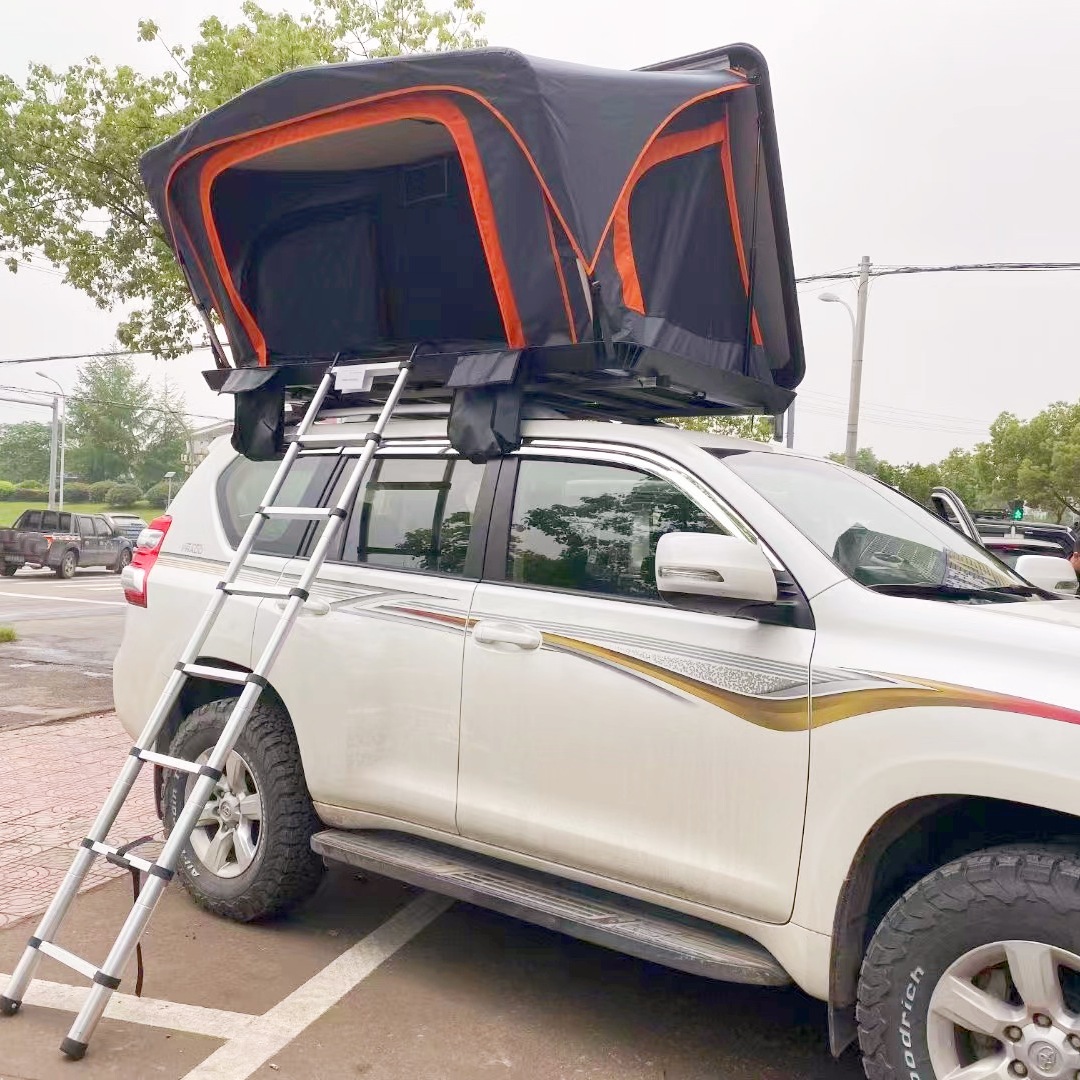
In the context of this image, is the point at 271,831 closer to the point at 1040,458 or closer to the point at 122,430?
the point at 1040,458

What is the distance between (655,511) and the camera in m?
3.44

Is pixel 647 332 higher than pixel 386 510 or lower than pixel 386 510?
higher

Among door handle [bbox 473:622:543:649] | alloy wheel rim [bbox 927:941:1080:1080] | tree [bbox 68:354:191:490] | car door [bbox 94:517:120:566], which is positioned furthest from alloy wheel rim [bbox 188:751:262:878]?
tree [bbox 68:354:191:490]

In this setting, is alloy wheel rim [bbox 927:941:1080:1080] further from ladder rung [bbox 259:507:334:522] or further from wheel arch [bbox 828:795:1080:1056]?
ladder rung [bbox 259:507:334:522]

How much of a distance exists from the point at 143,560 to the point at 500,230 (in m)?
2.21

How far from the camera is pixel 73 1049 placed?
3.16 m

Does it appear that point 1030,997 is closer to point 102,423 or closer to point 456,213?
point 456,213

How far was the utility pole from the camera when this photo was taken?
23.1m

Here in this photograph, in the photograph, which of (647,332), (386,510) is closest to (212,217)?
(386,510)

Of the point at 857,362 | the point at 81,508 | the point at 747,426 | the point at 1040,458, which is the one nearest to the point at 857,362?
the point at 857,362

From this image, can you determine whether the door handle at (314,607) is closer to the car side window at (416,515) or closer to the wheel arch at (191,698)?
the car side window at (416,515)

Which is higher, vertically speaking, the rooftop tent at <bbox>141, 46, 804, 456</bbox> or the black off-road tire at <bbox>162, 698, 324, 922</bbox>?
the rooftop tent at <bbox>141, 46, 804, 456</bbox>

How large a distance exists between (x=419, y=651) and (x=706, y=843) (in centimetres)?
121

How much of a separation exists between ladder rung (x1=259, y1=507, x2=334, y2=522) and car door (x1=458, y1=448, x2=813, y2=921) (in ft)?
2.03
